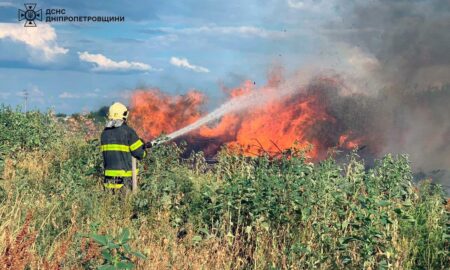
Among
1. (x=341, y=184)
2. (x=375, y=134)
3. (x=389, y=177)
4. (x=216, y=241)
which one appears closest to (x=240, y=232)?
(x=216, y=241)

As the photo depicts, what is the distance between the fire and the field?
26.8ft

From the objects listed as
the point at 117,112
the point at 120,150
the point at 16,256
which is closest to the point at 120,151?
the point at 120,150

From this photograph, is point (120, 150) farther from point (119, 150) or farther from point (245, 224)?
point (245, 224)

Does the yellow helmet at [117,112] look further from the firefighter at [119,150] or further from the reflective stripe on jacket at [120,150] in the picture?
the reflective stripe on jacket at [120,150]

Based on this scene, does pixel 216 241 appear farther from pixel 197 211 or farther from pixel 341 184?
pixel 341 184

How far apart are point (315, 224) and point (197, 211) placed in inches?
67.0

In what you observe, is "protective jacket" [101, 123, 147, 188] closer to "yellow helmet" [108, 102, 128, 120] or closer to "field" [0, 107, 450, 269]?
"yellow helmet" [108, 102, 128, 120]

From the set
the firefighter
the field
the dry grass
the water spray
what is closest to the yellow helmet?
the firefighter

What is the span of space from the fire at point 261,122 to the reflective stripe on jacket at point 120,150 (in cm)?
604

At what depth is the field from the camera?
5.15 metres

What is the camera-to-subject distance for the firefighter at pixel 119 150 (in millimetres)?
9500

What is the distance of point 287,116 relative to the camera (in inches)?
749

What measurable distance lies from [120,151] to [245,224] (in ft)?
11.9

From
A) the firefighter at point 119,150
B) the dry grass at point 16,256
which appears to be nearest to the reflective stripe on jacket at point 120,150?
the firefighter at point 119,150
